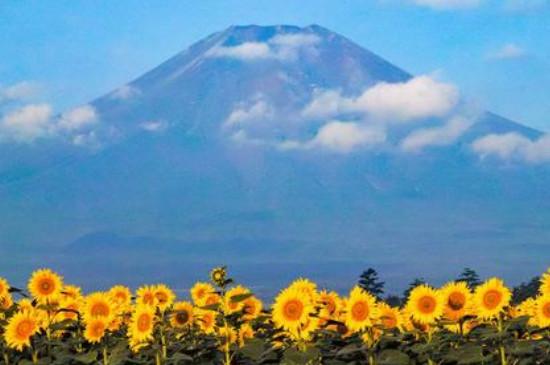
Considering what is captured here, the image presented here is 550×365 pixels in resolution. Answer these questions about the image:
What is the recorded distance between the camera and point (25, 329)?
11.0 m

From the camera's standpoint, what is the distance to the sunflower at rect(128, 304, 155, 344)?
10641mm

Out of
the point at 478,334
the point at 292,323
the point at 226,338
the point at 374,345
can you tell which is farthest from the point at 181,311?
the point at 478,334

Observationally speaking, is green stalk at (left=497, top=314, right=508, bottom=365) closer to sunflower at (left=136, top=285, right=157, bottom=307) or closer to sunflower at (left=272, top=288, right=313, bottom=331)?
sunflower at (left=272, top=288, right=313, bottom=331)

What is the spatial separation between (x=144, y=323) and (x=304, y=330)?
2.15 metres

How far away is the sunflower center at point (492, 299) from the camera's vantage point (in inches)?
392

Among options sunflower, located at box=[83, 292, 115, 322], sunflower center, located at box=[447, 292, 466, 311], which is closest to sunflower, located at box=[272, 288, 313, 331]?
sunflower center, located at box=[447, 292, 466, 311]

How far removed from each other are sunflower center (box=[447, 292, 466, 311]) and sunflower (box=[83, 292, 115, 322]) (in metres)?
4.68

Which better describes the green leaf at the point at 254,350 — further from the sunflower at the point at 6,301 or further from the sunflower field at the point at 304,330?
the sunflower at the point at 6,301

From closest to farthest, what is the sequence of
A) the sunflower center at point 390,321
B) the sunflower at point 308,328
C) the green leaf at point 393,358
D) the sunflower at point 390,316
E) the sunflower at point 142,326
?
the green leaf at point 393,358 < the sunflower at point 308,328 < the sunflower at point 390,316 < the sunflower center at point 390,321 < the sunflower at point 142,326

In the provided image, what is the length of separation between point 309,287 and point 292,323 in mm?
866

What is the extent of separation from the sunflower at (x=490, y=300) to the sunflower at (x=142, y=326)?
13.2ft

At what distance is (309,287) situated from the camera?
10477 millimetres

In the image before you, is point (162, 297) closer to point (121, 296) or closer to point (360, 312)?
point (121, 296)

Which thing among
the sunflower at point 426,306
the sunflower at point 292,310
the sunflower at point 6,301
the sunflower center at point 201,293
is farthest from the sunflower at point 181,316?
the sunflower at point 426,306
